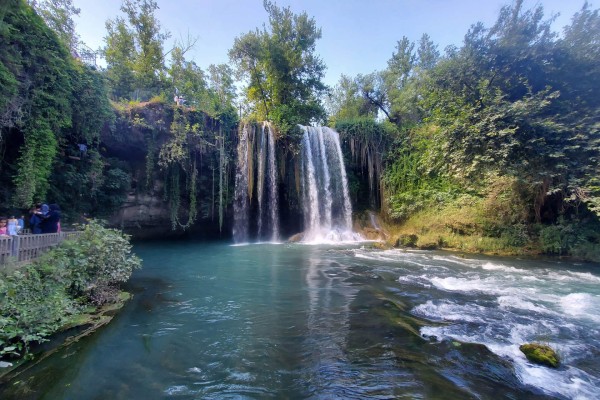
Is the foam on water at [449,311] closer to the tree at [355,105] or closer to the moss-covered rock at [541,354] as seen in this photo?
the moss-covered rock at [541,354]

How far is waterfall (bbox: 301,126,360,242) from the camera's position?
18.7 metres

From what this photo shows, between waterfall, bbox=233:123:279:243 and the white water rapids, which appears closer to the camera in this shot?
the white water rapids

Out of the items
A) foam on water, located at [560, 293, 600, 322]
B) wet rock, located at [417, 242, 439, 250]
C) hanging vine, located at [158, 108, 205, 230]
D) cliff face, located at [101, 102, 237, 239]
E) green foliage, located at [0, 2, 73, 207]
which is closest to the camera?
foam on water, located at [560, 293, 600, 322]

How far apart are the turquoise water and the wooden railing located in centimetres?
190

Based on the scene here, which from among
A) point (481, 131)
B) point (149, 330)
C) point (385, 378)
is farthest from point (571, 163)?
point (149, 330)

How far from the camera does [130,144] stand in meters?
14.7

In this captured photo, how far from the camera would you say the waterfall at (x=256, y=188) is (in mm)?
17625

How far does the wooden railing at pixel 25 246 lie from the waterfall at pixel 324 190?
517 inches

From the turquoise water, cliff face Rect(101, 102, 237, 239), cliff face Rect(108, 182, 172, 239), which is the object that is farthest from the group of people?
cliff face Rect(108, 182, 172, 239)

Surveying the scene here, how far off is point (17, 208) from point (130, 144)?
5.71m

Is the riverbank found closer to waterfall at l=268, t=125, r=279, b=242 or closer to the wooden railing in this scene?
waterfall at l=268, t=125, r=279, b=242

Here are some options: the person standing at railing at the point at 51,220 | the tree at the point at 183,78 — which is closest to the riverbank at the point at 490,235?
the person standing at railing at the point at 51,220

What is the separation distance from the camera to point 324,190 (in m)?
19.5

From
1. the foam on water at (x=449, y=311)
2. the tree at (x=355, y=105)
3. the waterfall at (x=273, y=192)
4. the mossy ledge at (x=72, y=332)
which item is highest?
the tree at (x=355, y=105)
